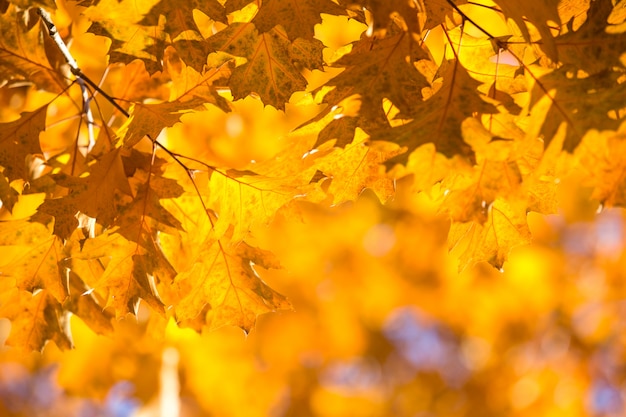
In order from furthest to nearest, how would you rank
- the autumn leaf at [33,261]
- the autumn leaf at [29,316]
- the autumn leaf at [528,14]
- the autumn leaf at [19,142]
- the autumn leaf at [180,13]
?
1. the autumn leaf at [29,316]
2. the autumn leaf at [33,261]
3. the autumn leaf at [19,142]
4. the autumn leaf at [180,13]
5. the autumn leaf at [528,14]

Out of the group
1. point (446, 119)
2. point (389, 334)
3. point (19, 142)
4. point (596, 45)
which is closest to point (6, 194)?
point (19, 142)

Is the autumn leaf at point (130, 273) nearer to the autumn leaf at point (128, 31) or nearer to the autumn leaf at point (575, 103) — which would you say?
the autumn leaf at point (128, 31)

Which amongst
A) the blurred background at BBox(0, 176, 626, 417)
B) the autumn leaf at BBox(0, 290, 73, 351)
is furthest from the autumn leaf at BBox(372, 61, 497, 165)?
the blurred background at BBox(0, 176, 626, 417)

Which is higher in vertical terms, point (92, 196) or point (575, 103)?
point (575, 103)

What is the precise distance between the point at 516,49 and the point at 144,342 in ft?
11.6

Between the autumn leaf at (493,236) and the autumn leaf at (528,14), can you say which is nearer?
the autumn leaf at (528,14)

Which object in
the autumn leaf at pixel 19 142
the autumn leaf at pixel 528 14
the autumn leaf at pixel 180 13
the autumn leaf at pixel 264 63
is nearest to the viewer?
the autumn leaf at pixel 528 14

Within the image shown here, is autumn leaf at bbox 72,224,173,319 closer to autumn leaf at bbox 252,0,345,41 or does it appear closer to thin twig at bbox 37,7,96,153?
thin twig at bbox 37,7,96,153

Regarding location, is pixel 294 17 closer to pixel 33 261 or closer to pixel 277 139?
pixel 277 139

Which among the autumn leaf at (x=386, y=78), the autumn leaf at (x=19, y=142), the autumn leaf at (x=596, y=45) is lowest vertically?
the autumn leaf at (x=19, y=142)

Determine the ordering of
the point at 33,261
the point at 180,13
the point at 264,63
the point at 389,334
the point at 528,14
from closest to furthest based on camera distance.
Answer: the point at 528,14 → the point at 180,13 → the point at 264,63 → the point at 33,261 → the point at 389,334

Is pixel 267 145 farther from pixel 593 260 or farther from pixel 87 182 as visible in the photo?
pixel 593 260

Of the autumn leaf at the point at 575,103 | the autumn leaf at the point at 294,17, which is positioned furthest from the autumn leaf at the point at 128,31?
the autumn leaf at the point at 575,103

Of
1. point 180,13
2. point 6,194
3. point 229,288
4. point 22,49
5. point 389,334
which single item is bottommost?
point 389,334
